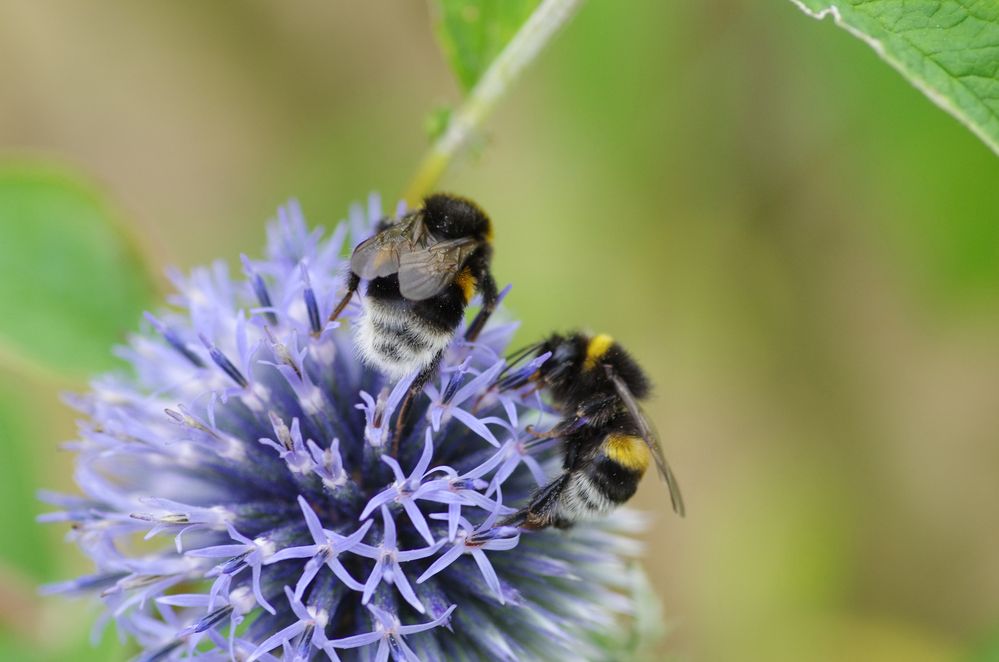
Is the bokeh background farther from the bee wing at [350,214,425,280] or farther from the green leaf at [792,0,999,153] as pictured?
the green leaf at [792,0,999,153]

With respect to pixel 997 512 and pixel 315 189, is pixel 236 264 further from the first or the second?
pixel 997 512

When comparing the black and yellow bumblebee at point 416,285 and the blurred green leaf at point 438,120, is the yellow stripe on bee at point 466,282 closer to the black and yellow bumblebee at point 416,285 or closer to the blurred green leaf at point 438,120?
the black and yellow bumblebee at point 416,285

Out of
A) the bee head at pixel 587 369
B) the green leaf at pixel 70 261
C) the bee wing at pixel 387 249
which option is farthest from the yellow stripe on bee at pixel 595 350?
the green leaf at pixel 70 261

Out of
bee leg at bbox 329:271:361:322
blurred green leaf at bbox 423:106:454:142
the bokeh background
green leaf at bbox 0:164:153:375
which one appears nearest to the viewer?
bee leg at bbox 329:271:361:322

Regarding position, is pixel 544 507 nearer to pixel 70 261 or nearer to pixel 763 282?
pixel 70 261

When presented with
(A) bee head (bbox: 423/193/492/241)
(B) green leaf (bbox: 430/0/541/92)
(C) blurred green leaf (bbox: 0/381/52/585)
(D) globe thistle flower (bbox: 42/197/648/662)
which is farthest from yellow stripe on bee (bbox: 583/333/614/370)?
(C) blurred green leaf (bbox: 0/381/52/585)

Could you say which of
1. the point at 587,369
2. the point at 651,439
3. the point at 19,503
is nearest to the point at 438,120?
the point at 587,369
